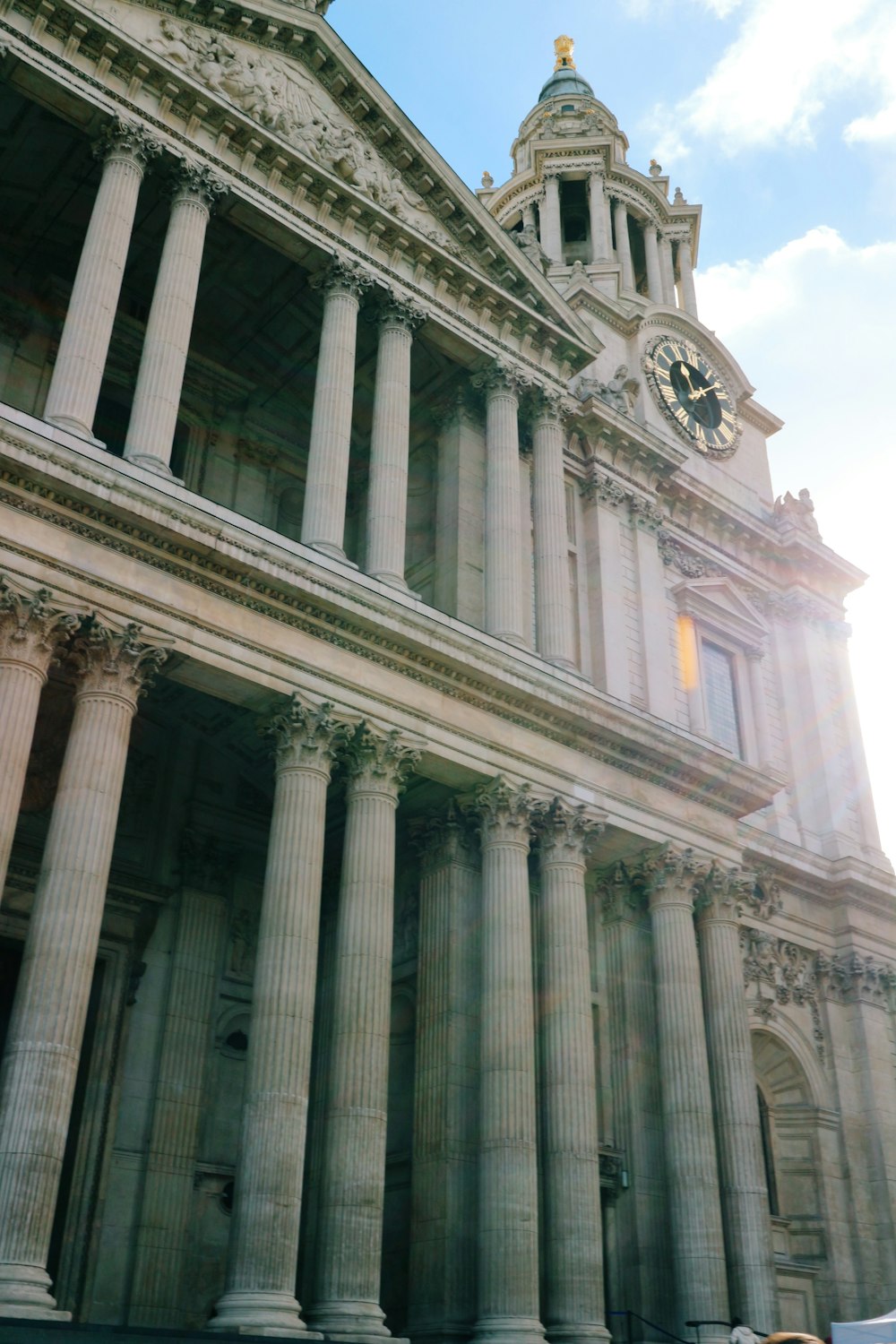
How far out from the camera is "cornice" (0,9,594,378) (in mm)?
23578

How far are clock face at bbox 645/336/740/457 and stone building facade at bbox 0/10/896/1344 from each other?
19.2 feet

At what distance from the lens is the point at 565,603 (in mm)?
27844

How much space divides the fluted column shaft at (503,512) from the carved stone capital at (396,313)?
99.0 inches

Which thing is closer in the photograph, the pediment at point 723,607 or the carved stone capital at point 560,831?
the carved stone capital at point 560,831

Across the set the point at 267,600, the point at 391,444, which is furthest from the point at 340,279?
the point at 267,600

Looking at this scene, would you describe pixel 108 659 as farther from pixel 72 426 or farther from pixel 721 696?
pixel 721 696

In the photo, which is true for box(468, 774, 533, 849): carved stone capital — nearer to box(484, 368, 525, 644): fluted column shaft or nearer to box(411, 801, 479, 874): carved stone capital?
box(411, 801, 479, 874): carved stone capital

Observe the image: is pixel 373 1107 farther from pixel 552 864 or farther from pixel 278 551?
pixel 278 551

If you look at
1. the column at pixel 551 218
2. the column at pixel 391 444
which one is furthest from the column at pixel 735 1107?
the column at pixel 551 218

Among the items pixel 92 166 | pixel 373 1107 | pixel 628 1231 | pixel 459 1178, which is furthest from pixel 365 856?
pixel 92 166

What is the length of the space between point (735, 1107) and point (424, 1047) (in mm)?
6533

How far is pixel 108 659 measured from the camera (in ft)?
63.7

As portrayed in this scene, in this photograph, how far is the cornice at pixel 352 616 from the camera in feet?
64.1

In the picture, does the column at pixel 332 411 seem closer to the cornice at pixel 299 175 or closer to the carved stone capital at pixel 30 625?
the cornice at pixel 299 175
